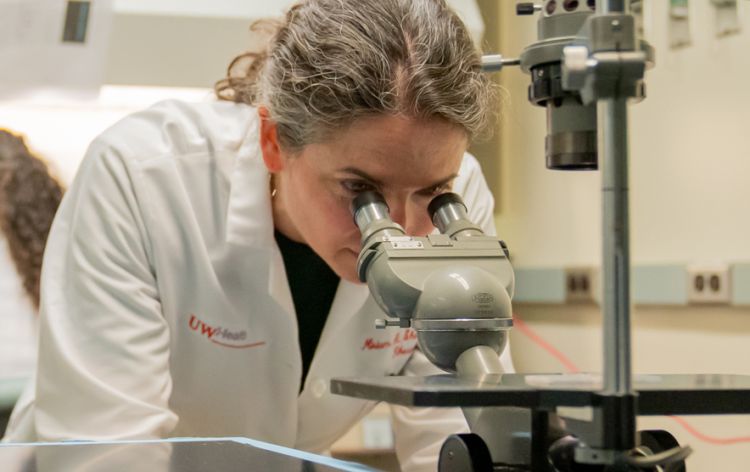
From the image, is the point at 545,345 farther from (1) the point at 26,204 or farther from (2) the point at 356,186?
(2) the point at 356,186

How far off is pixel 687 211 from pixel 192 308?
1.45m

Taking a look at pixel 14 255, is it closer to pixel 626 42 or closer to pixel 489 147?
pixel 489 147

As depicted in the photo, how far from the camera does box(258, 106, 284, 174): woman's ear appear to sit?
1533 millimetres

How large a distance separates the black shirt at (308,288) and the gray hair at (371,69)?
0.32 metres

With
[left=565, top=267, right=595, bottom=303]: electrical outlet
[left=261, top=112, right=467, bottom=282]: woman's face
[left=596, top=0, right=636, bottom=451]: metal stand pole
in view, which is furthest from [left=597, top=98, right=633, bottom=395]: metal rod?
[left=565, top=267, right=595, bottom=303]: electrical outlet

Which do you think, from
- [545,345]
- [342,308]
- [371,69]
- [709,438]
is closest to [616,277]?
[371,69]

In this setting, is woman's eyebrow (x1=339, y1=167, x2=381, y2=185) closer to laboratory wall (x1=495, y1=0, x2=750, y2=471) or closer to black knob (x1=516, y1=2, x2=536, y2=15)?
black knob (x1=516, y1=2, x2=536, y2=15)

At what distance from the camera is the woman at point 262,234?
138cm

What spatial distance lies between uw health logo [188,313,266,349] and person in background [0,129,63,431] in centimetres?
90

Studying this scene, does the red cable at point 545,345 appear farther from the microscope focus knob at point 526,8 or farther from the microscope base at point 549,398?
the microscope base at point 549,398

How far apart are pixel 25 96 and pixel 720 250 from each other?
6.26 feet

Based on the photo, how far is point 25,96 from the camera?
2.63 meters

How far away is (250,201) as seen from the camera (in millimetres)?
1709

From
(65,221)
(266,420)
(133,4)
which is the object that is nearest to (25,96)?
(133,4)
